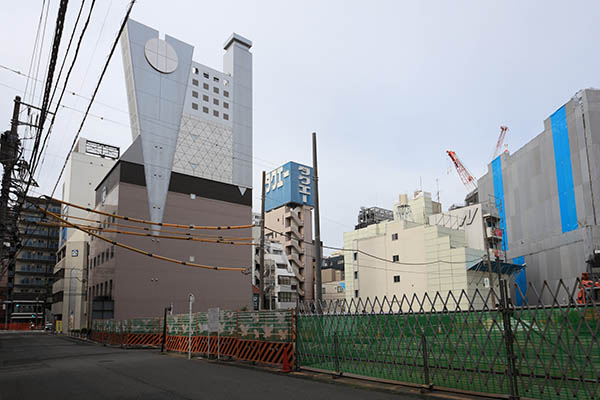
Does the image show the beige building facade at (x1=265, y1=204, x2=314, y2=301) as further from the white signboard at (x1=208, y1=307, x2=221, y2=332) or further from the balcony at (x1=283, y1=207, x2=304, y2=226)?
the white signboard at (x1=208, y1=307, x2=221, y2=332)

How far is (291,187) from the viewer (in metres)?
87.8

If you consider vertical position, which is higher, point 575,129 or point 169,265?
point 575,129

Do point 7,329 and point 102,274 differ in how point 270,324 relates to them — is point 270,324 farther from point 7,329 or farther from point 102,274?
point 7,329

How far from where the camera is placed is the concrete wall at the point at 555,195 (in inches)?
1817

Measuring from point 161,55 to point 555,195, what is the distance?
159 ft

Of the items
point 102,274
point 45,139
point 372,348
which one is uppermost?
point 45,139

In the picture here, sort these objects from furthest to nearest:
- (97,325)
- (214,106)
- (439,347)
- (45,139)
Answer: (214,106) → (97,325) → (45,139) → (439,347)

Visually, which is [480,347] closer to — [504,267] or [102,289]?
[102,289]

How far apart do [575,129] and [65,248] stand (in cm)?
7607

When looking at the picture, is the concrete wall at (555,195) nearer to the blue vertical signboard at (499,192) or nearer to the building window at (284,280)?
the blue vertical signboard at (499,192)

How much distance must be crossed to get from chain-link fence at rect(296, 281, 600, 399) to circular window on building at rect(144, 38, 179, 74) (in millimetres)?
43664

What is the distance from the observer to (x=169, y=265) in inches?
1937

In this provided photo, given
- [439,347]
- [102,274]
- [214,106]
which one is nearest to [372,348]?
[439,347]

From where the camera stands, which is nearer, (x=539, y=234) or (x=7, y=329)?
(x=539, y=234)
